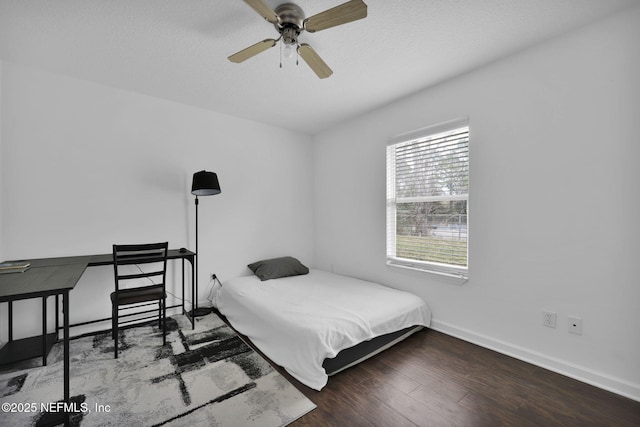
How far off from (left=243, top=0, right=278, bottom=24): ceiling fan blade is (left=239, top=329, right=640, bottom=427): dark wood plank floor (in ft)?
7.77

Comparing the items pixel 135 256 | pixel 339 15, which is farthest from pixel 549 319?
pixel 135 256

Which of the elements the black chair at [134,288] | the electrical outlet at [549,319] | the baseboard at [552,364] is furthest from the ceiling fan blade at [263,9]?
the baseboard at [552,364]

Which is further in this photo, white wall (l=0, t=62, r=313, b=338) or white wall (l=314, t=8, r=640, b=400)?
white wall (l=0, t=62, r=313, b=338)

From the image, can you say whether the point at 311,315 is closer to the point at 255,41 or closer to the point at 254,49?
the point at 254,49

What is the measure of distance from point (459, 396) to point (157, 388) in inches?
79.9

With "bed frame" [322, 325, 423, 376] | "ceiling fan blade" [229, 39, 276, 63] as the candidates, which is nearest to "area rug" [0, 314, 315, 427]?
"bed frame" [322, 325, 423, 376]

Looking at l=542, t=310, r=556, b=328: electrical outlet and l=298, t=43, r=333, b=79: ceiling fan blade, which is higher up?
l=298, t=43, r=333, b=79: ceiling fan blade

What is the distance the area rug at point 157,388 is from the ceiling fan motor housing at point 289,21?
2407 mm

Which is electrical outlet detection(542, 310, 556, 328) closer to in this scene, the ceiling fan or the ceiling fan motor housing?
the ceiling fan

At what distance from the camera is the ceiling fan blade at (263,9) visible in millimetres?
1441

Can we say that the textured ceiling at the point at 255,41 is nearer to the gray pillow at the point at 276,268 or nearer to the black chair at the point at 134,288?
the black chair at the point at 134,288

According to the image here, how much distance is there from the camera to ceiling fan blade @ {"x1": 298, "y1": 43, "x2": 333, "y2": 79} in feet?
6.02

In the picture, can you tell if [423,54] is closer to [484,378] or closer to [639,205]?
[639,205]

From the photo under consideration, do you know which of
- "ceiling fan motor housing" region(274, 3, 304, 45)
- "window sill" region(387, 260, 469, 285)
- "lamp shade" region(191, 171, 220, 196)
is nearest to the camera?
"ceiling fan motor housing" region(274, 3, 304, 45)
